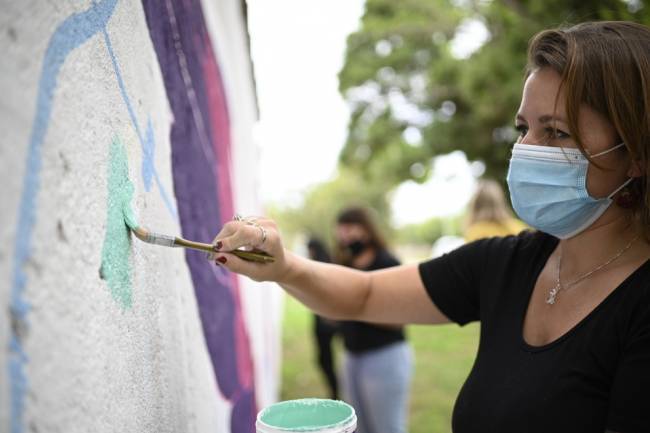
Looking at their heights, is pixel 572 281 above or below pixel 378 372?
above

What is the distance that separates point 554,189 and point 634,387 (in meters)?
0.53

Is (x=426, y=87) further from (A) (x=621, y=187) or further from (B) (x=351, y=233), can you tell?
(A) (x=621, y=187)

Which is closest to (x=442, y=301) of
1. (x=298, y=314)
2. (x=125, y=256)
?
(x=125, y=256)

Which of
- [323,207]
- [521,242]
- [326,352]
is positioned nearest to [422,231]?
[323,207]

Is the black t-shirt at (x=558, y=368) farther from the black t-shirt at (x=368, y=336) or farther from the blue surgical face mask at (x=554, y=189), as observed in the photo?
the black t-shirt at (x=368, y=336)

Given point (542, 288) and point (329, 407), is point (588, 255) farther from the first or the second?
point (329, 407)

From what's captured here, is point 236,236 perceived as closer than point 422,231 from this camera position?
Yes

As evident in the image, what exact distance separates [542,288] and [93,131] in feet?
3.82

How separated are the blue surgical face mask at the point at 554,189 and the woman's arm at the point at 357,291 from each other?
43 centimetres

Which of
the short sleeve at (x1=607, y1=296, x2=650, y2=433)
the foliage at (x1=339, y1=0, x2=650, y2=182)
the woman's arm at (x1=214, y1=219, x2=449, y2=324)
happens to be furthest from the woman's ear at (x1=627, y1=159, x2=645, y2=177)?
the foliage at (x1=339, y1=0, x2=650, y2=182)

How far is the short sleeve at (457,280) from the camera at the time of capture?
165 centimetres

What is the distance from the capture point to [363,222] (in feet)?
13.6

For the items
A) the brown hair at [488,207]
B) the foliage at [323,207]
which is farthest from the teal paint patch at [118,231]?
the foliage at [323,207]

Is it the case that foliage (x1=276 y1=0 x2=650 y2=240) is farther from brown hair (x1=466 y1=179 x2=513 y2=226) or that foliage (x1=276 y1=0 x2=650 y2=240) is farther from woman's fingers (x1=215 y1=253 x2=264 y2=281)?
woman's fingers (x1=215 y1=253 x2=264 y2=281)
